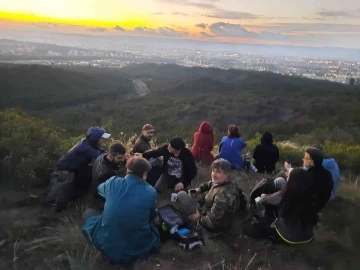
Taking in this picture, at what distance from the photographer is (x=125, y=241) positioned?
3.44m

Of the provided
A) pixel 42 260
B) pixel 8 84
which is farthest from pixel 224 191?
pixel 8 84

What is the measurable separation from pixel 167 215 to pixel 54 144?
287 cm

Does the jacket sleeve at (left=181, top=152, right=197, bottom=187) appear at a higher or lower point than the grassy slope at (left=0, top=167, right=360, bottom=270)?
higher

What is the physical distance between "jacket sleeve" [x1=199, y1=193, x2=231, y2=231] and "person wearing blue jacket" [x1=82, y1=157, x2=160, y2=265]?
2.22 ft

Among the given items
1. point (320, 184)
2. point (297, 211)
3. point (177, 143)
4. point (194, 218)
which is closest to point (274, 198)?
point (297, 211)

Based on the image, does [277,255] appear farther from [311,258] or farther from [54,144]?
[54,144]

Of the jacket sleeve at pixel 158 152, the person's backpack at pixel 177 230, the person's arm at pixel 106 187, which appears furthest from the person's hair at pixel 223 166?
the jacket sleeve at pixel 158 152

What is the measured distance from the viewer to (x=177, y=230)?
385cm

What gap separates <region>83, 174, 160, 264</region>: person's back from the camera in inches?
133

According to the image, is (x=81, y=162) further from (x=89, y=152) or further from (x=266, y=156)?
(x=266, y=156)

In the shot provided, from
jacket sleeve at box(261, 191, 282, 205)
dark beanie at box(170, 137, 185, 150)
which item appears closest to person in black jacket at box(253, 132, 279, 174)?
dark beanie at box(170, 137, 185, 150)

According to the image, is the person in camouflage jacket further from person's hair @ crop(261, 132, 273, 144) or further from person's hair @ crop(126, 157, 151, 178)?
person's hair @ crop(261, 132, 273, 144)

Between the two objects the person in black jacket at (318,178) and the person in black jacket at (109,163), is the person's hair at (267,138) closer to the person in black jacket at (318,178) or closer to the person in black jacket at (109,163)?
the person in black jacket at (318,178)

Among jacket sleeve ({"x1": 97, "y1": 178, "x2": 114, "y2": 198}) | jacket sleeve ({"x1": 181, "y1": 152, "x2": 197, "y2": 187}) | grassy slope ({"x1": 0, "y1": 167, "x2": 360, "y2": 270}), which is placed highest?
jacket sleeve ({"x1": 97, "y1": 178, "x2": 114, "y2": 198})
